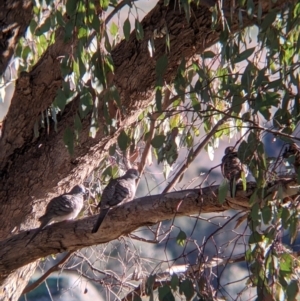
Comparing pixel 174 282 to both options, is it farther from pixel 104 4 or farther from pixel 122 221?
pixel 104 4

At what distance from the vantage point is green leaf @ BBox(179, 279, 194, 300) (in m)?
3.36

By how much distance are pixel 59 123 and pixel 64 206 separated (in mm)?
676

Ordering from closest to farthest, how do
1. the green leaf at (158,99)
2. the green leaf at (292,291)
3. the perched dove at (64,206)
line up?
the green leaf at (292,291)
the green leaf at (158,99)
the perched dove at (64,206)

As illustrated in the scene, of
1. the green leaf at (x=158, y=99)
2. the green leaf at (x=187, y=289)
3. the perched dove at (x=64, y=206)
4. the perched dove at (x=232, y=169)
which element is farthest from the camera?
the perched dove at (x=64, y=206)

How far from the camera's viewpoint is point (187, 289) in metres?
3.37

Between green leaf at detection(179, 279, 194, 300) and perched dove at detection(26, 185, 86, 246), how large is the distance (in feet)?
5.35

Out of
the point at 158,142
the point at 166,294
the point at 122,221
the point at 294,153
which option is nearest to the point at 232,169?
the point at 122,221

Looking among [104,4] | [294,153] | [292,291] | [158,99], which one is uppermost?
[104,4]

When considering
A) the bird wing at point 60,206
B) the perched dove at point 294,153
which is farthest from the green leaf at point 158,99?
the bird wing at point 60,206

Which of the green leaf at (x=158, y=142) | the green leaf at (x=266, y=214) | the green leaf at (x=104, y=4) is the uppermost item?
the green leaf at (x=104, y=4)

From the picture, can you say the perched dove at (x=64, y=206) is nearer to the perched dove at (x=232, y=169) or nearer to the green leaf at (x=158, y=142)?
the perched dove at (x=232, y=169)

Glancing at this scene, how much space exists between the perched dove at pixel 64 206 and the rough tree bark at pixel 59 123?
7cm

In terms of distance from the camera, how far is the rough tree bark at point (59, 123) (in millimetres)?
4570

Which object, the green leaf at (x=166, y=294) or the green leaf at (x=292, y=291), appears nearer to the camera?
the green leaf at (x=292, y=291)
